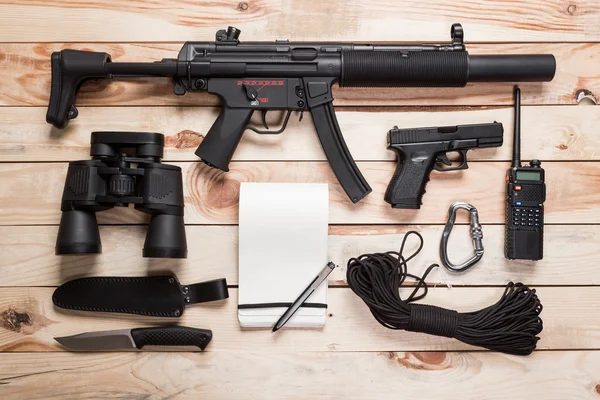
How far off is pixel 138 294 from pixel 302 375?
56cm

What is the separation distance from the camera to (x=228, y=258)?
5.23ft

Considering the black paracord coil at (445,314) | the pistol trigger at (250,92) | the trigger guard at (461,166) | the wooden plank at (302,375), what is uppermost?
the pistol trigger at (250,92)

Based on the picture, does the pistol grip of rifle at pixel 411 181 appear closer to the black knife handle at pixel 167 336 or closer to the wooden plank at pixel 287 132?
the wooden plank at pixel 287 132

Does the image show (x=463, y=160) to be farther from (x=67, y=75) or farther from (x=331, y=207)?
(x=67, y=75)

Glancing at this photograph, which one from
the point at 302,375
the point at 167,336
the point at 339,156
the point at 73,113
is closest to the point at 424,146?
the point at 339,156

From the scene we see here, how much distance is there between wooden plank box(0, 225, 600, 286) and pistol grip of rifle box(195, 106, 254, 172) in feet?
0.73

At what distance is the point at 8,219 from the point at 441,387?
1438 mm

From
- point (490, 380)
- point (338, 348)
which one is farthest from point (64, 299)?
point (490, 380)

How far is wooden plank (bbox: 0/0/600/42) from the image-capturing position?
63.4 inches

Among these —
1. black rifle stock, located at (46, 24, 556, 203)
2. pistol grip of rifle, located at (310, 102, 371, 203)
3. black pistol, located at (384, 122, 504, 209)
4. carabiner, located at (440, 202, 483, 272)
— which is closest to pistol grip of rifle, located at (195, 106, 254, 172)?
black rifle stock, located at (46, 24, 556, 203)

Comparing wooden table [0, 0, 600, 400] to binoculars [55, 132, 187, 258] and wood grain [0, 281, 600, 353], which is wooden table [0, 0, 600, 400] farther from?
binoculars [55, 132, 187, 258]

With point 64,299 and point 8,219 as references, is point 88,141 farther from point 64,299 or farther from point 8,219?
point 64,299

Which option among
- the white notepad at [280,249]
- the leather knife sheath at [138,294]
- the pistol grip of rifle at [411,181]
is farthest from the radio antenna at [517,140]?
the leather knife sheath at [138,294]

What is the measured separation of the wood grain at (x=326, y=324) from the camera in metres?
1.58
